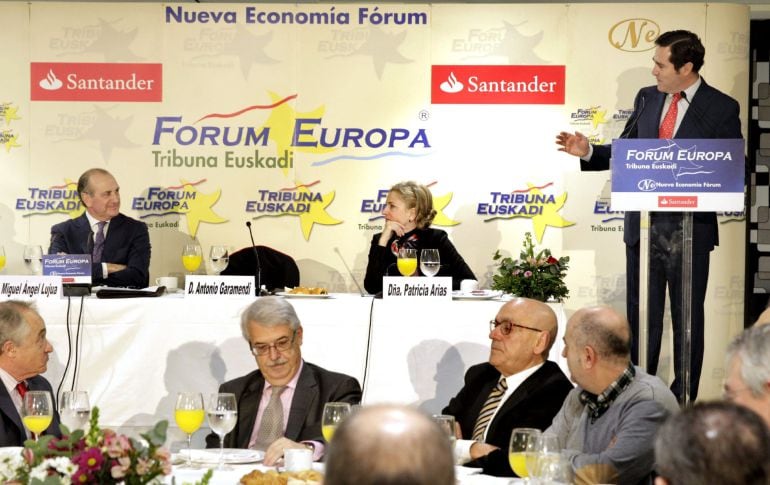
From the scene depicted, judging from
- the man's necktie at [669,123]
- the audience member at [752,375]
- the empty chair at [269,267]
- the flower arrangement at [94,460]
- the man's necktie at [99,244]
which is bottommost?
the flower arrangement at [94,460]

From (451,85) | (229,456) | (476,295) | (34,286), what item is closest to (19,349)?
(229,456)

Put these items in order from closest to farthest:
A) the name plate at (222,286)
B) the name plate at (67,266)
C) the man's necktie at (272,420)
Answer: the man's necktie at (272,420)
the name plate at (222,286)
the name plate at (67,266)

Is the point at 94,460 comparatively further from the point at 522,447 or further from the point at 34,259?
the point at 34,259

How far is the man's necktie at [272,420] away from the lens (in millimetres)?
3707

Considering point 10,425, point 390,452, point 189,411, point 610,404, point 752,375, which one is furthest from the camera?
point 10,425

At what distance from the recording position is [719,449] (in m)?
1.36

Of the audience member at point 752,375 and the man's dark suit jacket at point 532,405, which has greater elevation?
the audience member at point 752,375

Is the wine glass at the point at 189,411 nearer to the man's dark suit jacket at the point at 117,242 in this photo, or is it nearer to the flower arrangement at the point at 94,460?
the flower arrangement at the point at 94,460

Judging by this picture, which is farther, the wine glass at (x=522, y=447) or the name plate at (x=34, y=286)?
the name plate at (x=34, y=286)

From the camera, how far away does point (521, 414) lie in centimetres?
367

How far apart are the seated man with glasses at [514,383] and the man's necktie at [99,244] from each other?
2930 millimetres

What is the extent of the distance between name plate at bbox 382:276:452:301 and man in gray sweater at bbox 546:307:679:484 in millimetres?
1517

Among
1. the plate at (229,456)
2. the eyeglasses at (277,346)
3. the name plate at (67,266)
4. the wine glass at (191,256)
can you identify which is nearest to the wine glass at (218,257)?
the wine glass at (191,256)

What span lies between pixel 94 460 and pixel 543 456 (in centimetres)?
102
